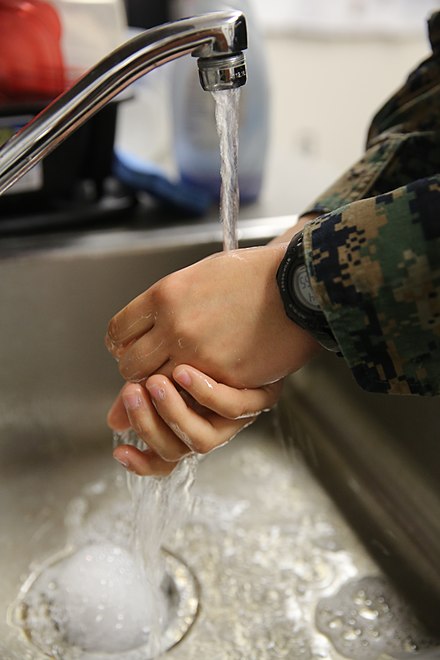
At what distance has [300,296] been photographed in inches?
15.8

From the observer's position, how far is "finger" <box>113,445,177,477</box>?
464 mm

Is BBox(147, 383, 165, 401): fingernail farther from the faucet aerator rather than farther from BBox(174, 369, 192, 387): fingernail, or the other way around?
the faucet aerator

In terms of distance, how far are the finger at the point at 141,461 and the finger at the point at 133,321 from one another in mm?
65

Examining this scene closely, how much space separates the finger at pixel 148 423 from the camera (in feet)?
1.44

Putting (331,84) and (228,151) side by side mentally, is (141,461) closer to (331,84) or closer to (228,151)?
(228,151)

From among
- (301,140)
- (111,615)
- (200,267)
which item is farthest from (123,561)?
(301,140)

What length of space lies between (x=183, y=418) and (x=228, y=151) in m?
0.15

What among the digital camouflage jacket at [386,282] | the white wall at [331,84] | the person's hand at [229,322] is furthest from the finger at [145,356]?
the white wall at [331,84]

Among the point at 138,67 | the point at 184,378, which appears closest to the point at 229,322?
the point at 184,378

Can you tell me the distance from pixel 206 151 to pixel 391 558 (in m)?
0.45

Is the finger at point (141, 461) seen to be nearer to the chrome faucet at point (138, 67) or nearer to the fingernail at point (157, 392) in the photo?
the fingernail at point (157, 392)

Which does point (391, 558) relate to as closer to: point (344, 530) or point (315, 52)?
point (344, 530)

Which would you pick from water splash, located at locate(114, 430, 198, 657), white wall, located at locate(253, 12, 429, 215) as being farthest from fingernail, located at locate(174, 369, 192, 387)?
white wall, located at locate(253, 12, 429, 215)

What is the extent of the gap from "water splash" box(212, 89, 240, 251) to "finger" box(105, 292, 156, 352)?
0.06 meters
